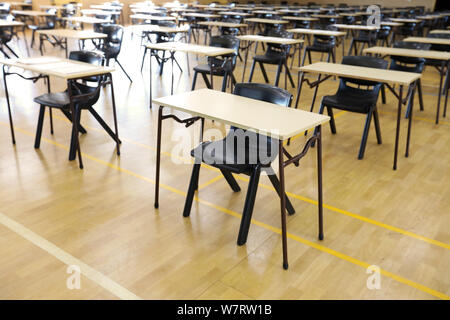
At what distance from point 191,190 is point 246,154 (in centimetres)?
50

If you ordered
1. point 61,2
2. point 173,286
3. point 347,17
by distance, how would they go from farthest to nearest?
point 61,2, point 347,17, point 173,286

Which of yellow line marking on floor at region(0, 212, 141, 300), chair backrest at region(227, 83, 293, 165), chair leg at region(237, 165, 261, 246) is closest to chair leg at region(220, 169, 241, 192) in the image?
chair backrest at region(227, 83, 293, 165)

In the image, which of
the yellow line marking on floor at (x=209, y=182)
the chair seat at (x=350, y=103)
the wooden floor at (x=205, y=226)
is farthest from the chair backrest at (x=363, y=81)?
the yellow line marking on floor at (x=209, y=182)

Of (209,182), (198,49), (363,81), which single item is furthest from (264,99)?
(198,49)

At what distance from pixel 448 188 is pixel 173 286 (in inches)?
103

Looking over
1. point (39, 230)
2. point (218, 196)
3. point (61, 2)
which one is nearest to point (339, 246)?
point (218, 196)

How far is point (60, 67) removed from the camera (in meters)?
3.72

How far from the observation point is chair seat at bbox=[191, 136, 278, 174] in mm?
2582

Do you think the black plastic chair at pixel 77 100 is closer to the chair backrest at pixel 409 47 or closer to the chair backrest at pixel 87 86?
the chair backrest at pixel 87 86

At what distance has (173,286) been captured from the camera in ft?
7.43

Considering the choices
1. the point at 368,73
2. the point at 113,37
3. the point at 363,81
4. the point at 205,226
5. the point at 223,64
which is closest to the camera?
the point at 205,226

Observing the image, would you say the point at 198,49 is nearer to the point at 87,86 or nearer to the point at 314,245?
the point at 87,86

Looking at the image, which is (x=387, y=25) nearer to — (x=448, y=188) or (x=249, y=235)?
(x=448, y=188)

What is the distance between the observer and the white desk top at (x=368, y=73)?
3.68 m
